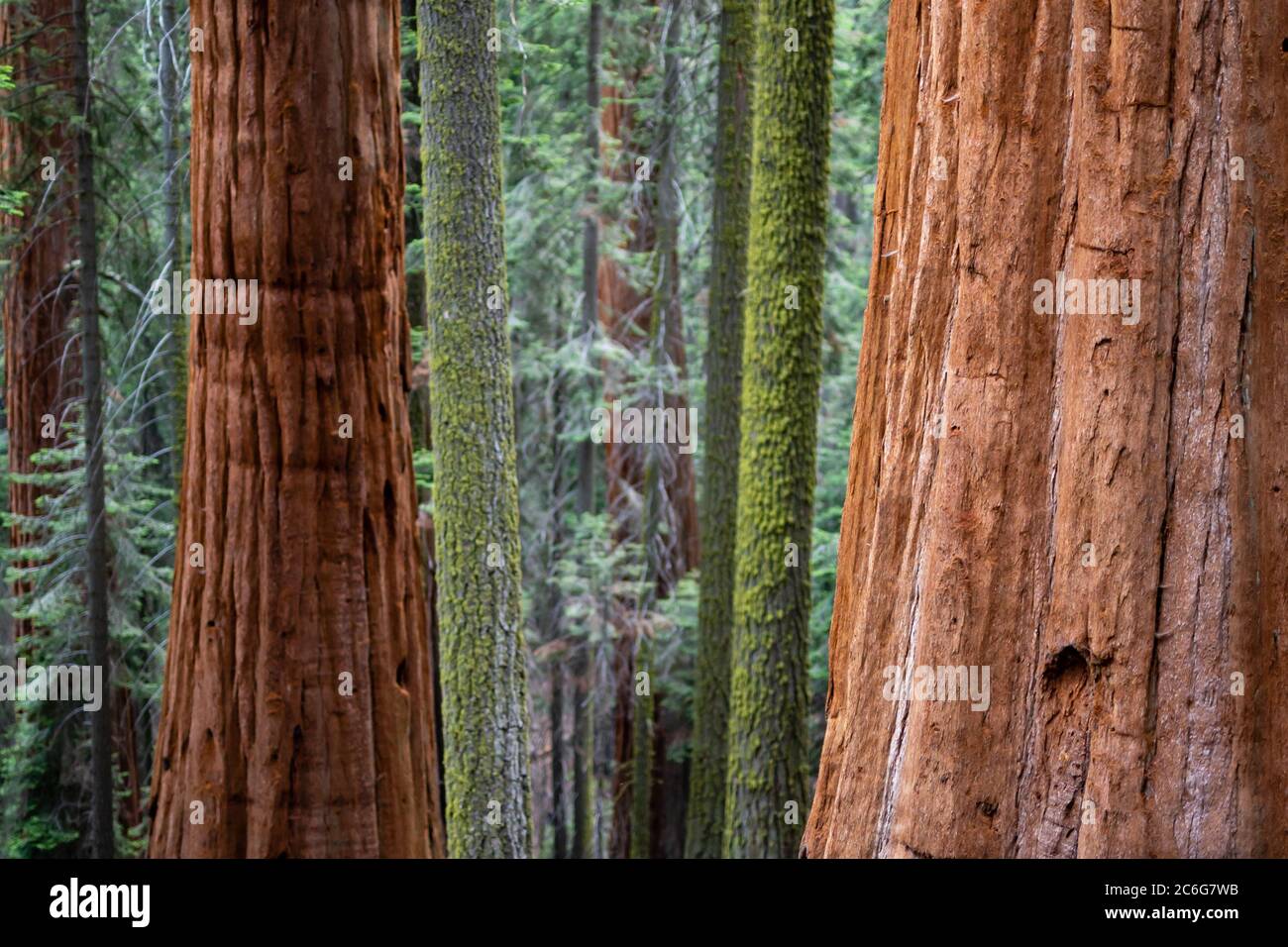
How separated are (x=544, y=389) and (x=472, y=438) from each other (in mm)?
8672

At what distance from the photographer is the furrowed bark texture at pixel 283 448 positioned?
3.58m

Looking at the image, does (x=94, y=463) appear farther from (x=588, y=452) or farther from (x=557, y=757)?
(x=557, y=757)

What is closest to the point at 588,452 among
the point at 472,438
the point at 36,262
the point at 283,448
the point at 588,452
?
the point at 588,452

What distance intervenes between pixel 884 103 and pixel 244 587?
2.31 metres

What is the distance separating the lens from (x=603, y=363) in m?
18.6

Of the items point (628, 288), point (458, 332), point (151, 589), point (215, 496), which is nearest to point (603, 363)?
point (628, 288)

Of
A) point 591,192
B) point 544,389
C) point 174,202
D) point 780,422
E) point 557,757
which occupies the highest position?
point 591,192

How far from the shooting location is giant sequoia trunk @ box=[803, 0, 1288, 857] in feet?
8.94

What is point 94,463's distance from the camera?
11.9m

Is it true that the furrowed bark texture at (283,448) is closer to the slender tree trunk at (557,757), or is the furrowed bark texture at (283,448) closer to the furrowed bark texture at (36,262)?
the furrowed bark texture at (36,262)

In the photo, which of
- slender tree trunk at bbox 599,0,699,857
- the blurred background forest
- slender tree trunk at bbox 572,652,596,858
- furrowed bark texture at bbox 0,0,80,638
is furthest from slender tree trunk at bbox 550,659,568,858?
furrowed bark texture at bbox 0,0,80,638

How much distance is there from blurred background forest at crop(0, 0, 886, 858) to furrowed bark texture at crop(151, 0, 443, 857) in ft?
23.3

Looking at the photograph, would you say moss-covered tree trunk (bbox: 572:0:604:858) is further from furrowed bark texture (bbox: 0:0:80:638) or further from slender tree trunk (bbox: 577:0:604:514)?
furrowed bark texture (bbox: 0:0:80:638)

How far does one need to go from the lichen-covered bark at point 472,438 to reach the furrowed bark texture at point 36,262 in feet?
17.6
